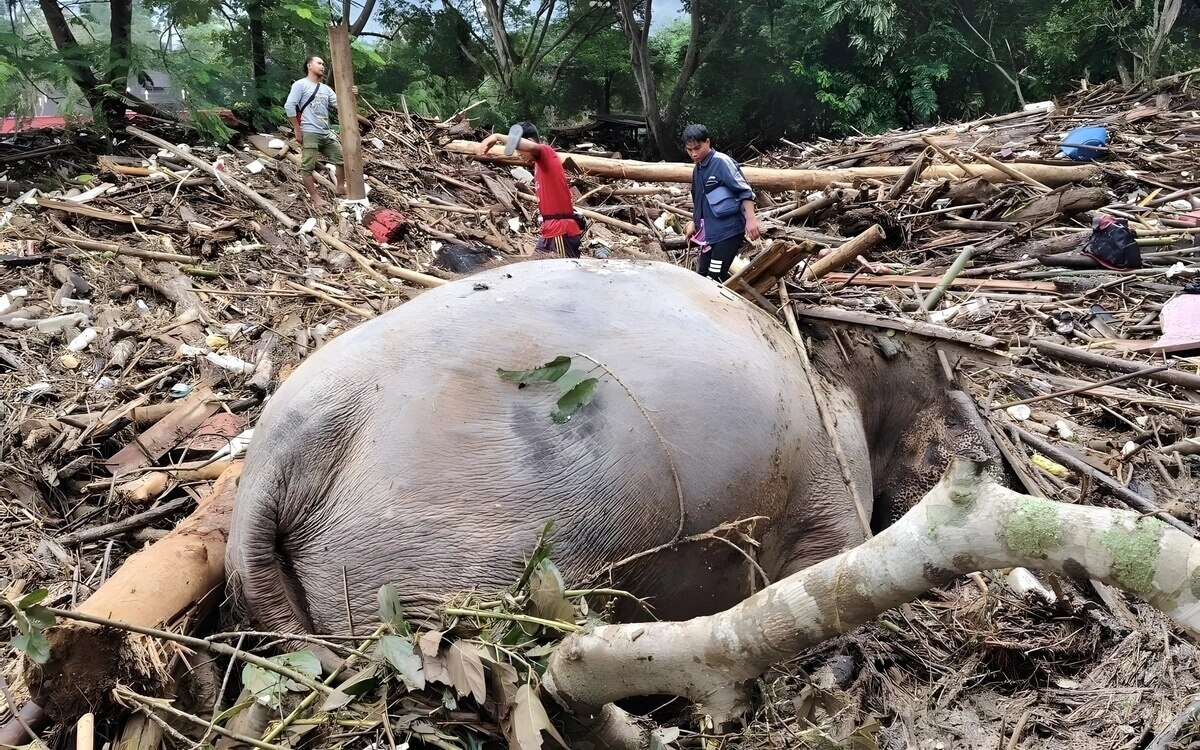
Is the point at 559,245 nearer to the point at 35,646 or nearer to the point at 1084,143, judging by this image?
the point at 35,646

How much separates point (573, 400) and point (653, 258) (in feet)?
5.80

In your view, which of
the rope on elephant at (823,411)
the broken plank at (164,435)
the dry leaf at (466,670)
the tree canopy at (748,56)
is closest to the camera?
the dry leaf at (466,670)

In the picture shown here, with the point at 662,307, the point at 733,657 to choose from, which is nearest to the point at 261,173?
the point at 662,307

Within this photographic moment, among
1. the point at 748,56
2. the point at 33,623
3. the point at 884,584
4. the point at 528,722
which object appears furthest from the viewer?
the point at 748,56

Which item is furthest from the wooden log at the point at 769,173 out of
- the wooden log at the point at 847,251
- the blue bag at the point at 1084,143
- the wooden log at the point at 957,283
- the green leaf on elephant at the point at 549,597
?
the green leaf on elephant at the point at 549,597

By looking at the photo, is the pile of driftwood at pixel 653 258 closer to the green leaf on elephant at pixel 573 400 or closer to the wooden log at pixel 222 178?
the wooden log at pixel 222 178

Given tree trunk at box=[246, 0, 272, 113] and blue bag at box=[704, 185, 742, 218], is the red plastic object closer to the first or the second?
tree trunk at box=[246, 0, 272, 113]

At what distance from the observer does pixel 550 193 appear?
7.21 m

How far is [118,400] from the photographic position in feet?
15.8

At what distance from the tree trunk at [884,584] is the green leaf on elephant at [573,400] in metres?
0.75

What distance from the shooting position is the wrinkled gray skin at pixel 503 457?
2.48m

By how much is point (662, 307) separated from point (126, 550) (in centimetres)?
253

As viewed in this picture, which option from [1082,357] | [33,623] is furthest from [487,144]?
[33,623]

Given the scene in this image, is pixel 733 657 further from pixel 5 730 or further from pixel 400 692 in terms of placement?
pixel 5 730
